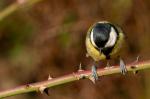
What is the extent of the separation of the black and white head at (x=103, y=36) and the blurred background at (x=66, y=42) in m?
1.13

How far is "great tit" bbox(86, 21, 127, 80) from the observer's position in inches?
108

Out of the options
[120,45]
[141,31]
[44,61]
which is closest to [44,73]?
[44,61]

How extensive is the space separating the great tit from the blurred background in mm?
1075

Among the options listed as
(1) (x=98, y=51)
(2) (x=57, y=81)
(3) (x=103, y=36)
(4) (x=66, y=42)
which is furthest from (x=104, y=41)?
(4) (x=66, y=42)

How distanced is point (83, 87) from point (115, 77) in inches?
13.6

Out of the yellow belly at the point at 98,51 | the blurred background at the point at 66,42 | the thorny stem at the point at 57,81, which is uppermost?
the blurred background at the point at 66,42

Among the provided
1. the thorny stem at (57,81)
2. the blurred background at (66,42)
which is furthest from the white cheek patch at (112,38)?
the blurred background at (66,42)

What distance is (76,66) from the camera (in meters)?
4.37

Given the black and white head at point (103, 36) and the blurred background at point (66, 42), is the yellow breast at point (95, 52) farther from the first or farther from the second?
the blurred background at point (66, 42)

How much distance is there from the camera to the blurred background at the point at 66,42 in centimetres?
404

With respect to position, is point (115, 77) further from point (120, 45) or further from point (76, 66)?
point (120, 45)

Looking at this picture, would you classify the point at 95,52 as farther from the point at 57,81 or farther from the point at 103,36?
the point at 57,81

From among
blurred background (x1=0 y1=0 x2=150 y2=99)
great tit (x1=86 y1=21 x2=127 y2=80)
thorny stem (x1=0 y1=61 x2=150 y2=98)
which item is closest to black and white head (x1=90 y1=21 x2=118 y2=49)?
great tit (x1=86 y1=21 x2=127 y2=80)

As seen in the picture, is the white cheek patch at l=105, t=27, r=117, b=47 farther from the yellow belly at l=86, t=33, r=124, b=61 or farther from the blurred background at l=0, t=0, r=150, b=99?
the blurred background at l=0, t=0, r=150, b=99
